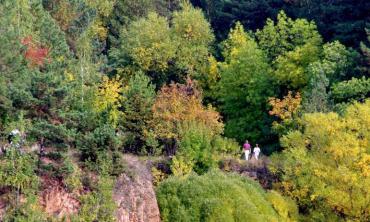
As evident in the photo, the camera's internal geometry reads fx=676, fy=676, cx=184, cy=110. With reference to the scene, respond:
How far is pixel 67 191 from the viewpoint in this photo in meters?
28.9

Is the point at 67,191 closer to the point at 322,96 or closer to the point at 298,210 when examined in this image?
the point at 298,210

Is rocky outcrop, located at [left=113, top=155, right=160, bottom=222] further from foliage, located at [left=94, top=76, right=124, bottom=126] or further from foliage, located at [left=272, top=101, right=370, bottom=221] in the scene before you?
foliage, located at [left=272, top=101, right=370, bottom=221]

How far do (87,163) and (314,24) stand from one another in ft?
83.1

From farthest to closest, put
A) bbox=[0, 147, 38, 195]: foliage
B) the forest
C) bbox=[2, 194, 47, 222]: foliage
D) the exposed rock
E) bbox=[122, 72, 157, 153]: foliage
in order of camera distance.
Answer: bbox=[122, 72, 157, 153]: foliage
the forest
the exposed rock
bbox=[0, 147, 38, 195]: foliage
bbox=[2, 194, 47, 222]: foliage

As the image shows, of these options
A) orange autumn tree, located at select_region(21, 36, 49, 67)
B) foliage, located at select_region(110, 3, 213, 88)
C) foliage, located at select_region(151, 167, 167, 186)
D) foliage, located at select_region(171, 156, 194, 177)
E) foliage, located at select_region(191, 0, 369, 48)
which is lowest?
foliage, located at select_region(151, 167, 167, 186)

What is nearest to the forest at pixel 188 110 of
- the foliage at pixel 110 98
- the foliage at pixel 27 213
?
the foliage at pixel 27 213

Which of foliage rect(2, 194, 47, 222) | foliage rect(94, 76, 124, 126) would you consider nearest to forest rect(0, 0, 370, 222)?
foliage rect(2, 194, 47, 222)

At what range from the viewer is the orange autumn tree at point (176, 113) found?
135 ft

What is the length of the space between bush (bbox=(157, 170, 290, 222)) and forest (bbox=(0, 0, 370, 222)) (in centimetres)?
7

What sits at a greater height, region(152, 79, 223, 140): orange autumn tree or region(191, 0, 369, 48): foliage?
region(191, 0, 369, 48): foliage

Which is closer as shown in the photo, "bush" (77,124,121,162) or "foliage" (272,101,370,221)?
"bush" (77,124,121,162)

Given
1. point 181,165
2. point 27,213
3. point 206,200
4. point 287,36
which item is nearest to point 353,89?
point 287,36

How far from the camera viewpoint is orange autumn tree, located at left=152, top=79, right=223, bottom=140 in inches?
1622

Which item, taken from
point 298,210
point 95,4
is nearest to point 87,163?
point 298,210
